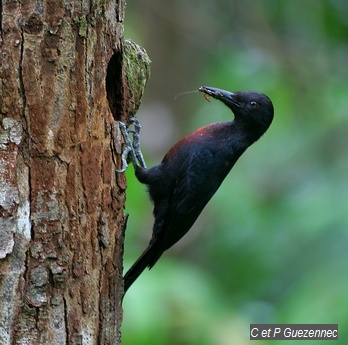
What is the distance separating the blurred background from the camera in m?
4.88

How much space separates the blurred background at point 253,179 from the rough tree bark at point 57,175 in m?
1.20

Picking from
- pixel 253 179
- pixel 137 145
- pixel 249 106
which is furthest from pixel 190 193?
pixel 253 179

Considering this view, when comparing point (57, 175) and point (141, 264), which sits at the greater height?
point (57, 175)

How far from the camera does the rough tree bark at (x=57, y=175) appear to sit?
9.77 feet

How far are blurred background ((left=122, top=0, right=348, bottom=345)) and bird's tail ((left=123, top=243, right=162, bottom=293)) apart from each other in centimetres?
37

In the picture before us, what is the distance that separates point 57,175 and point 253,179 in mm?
A: 5387

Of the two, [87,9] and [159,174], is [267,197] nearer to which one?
[159,174]

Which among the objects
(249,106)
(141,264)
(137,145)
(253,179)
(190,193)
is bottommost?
(141,264)

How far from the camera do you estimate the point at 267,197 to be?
8039 millimetres

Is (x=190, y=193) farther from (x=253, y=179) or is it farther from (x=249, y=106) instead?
(x=253, y=179)

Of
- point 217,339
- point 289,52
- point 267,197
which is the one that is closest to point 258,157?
point 267,197

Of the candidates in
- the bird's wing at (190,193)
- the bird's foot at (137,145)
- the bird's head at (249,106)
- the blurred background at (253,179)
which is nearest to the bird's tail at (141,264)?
the bird's wing at (190,193)

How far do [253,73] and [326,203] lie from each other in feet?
5.81

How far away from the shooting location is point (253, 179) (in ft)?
27.3
